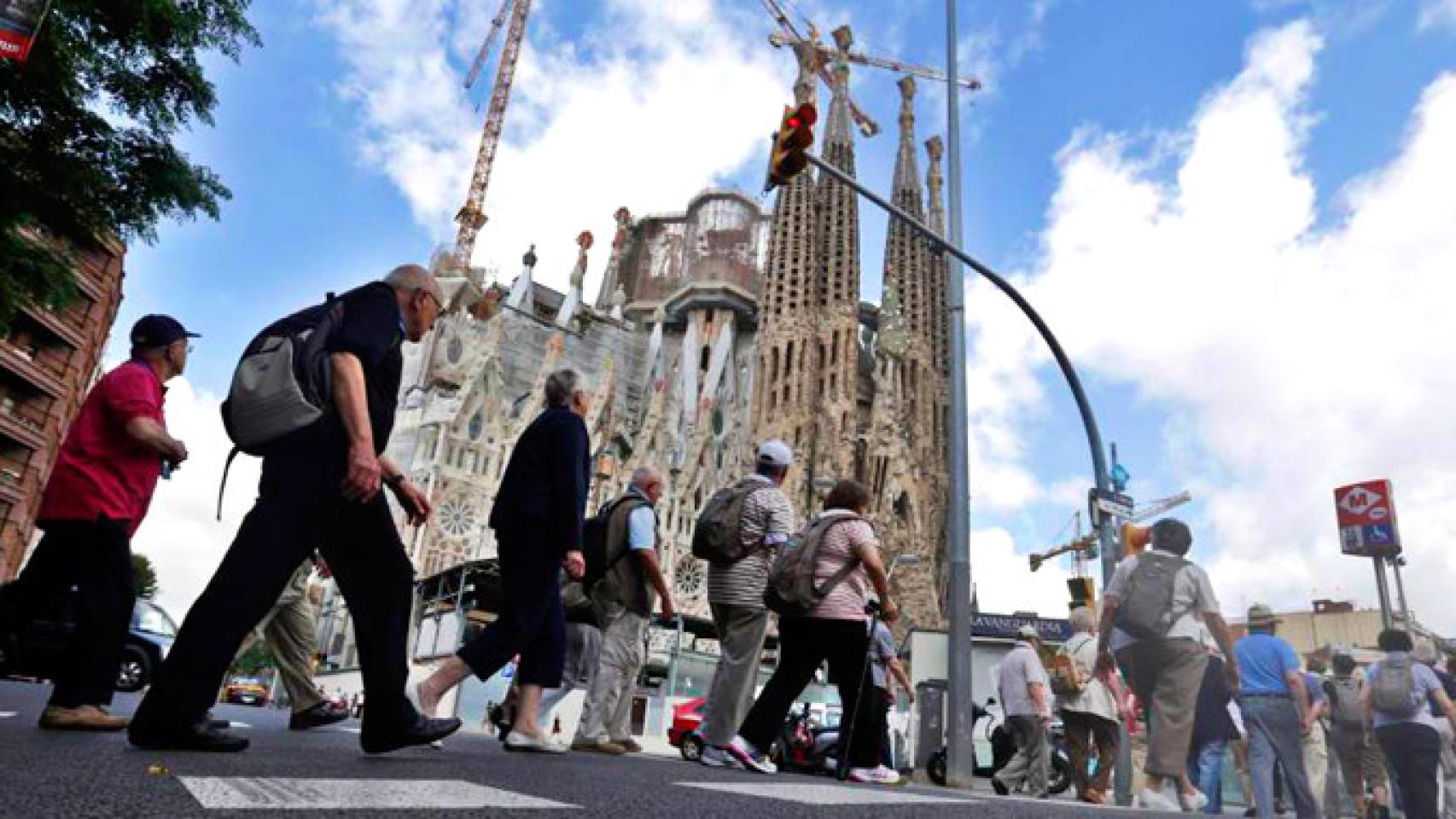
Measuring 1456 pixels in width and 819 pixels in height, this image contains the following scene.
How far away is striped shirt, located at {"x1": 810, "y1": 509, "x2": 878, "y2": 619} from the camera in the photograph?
455 centimetres

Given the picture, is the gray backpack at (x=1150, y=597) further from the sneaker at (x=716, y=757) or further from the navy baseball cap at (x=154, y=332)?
the navy baseball cap at (x=154, y=332)

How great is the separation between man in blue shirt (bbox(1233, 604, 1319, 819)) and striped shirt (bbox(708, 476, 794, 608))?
2.33 metres

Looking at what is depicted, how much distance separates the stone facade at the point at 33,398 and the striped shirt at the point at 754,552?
27.8 metres

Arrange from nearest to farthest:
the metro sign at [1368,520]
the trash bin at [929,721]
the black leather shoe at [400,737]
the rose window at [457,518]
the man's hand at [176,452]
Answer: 1. the black leather shoe at [400,737]
2. the man's hand at [176,452]
3. the metro sign at [1368,520]
4. the trash bin at [929,721]
5. the rose window at [457,518]

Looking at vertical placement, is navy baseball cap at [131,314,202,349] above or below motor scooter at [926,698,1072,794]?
above

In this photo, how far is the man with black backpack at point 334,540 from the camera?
2846mm

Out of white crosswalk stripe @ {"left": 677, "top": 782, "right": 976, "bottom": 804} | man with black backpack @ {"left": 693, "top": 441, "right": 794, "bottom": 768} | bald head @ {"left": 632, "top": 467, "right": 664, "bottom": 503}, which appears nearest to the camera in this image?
white crosswalk stripe @ {"left": 677, "top": 782, "right": 976, "bottom": 804}

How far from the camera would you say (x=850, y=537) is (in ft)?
15.3

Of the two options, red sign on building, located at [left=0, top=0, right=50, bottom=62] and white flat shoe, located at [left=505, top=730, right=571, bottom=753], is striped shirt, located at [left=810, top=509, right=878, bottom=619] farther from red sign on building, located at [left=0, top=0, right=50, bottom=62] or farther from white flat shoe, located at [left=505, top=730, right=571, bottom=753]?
red sign on building, located at [left=0, top=0, right=50, bottom=62]

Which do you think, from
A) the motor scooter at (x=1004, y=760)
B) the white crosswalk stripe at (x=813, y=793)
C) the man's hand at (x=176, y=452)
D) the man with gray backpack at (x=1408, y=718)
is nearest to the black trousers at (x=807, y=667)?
the white crosswalk stripe at (x=813, y=793)

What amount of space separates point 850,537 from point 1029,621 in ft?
113

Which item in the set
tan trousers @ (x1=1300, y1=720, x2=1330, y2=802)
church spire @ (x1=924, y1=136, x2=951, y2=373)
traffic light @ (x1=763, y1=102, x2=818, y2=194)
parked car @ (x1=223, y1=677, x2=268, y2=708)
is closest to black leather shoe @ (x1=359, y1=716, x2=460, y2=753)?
tan trousers @ (x1=1300, y1=720, x2=1330, y2=802)

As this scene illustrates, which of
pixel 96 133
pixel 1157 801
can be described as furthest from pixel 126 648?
pixel 1157 801

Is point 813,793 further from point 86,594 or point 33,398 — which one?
point 33,398
